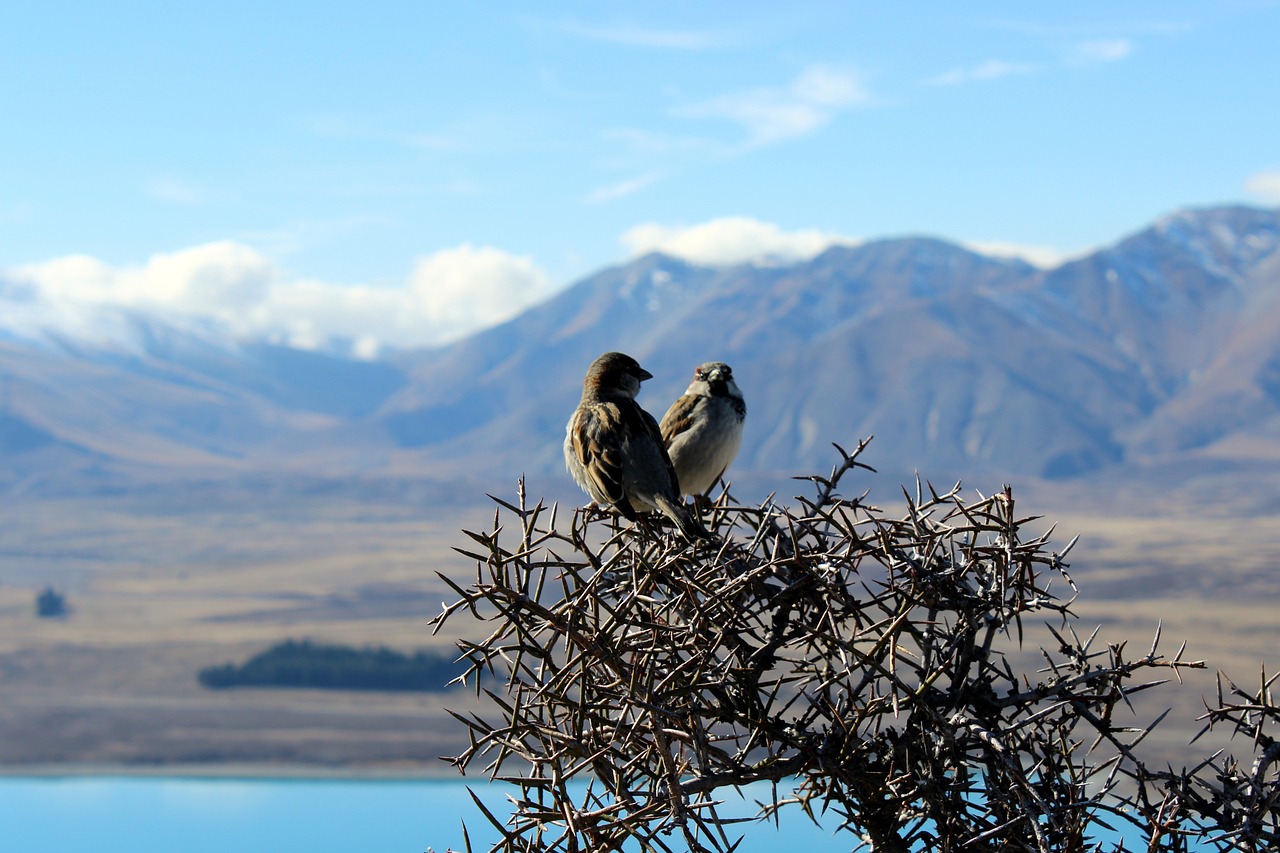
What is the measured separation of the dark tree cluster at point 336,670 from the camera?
91000 millimetres

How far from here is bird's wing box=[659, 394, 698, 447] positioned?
7.64m

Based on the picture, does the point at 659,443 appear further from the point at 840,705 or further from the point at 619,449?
the point at 840,705

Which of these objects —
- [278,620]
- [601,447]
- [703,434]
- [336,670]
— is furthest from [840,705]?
[278,620]

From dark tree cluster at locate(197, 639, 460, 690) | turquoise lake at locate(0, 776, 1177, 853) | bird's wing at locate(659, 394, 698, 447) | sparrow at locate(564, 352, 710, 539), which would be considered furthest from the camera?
dark tree cluster at locate(197, 639, 460, 690)

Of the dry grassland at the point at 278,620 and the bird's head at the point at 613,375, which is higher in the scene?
the dry grassland at the point at 278,620

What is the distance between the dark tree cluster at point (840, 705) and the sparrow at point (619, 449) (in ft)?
3.08

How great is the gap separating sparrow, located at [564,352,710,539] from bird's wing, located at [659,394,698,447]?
110 cm

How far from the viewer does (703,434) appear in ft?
24.5

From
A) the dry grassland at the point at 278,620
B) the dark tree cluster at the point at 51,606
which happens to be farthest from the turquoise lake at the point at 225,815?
the dark tree cluster at the point at 51,606

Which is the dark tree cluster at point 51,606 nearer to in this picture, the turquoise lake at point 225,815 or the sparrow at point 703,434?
the turquoise lake at point 225,815

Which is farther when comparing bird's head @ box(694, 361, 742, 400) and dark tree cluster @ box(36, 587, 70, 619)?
dark tree cluster @ box(36, 587, 70, 619)

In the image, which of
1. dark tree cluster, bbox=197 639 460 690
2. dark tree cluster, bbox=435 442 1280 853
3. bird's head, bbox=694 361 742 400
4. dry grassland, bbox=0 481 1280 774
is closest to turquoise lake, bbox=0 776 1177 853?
dry grassland, bbox=0 481 1280 774

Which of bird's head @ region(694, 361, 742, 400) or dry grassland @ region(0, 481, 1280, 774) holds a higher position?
dry grassland @ region(0, 481, 1280, 774)

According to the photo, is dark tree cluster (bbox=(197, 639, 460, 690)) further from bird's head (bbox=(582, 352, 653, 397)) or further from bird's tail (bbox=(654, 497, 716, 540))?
bird's tail (bbox=(654, 497, 716, 540))
